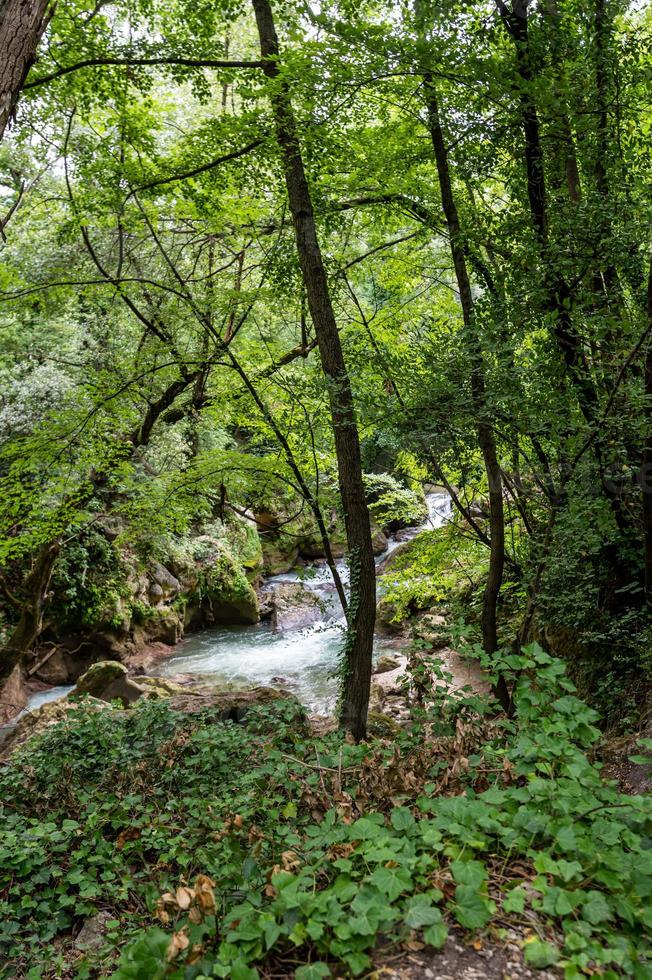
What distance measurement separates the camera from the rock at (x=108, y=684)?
955cm

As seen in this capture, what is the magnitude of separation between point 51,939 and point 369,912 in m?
2.35

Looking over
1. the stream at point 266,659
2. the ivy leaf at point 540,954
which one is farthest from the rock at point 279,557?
the ivy leaf at point 540,954

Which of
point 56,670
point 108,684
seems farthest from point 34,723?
point 56,670

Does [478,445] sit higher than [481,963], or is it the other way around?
[478,445]

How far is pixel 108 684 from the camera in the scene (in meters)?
9.75

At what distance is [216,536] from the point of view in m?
14.8

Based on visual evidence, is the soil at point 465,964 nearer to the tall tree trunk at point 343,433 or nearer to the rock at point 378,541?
the tall tree trunk at point 343,433

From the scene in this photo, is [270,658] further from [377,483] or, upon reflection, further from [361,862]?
[361,862]

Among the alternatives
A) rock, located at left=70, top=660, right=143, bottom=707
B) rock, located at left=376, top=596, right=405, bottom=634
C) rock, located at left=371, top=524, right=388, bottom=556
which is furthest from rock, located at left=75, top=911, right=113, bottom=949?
rock, located at left=371, top=524, right=388, bottom=556

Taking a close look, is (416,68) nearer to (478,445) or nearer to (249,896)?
(478,445)

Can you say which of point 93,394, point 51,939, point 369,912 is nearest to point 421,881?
point 369,912

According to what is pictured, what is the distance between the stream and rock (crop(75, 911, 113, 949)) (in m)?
6.11

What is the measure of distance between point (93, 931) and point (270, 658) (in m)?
9.35

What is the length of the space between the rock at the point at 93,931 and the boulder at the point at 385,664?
302 inches
